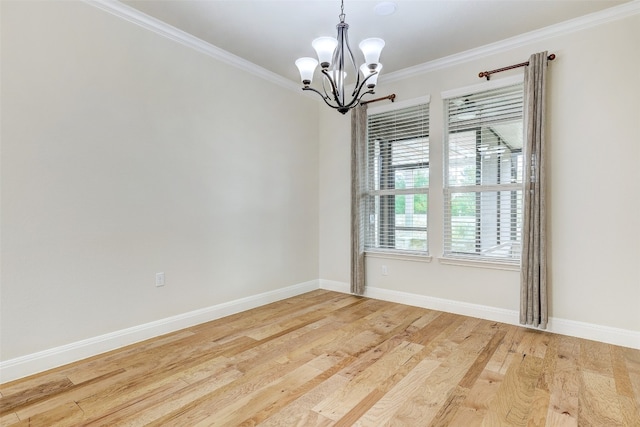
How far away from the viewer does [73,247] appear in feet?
8.25

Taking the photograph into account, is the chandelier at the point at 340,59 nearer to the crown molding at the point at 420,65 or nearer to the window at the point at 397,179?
the crown molding at the point at 420,65

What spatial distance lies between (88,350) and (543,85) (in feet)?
14.7

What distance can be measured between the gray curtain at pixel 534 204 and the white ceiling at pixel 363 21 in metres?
0.45

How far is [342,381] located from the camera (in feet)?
7.35

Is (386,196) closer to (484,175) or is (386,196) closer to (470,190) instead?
(470,190)

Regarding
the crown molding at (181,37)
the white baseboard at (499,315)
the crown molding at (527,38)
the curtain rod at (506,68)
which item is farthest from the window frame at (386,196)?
the crown molding at (181,37)

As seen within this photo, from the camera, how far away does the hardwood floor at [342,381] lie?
1.86 m

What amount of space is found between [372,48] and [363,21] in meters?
0.88

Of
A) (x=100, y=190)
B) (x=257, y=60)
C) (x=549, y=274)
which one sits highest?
(x=257, y=60)

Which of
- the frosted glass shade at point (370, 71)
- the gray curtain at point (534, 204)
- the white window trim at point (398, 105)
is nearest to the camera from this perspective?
the frosted glass shade at point (370, 71)

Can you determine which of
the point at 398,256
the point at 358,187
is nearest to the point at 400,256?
the point at 398,256

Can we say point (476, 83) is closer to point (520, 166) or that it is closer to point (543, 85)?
point (543, 85)

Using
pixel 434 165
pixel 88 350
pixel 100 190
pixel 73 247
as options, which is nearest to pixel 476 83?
pixel 434 165

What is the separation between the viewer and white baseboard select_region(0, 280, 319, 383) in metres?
2.29
